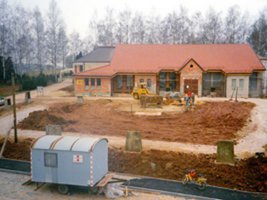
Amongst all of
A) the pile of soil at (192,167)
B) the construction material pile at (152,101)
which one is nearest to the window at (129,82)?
the construction material pile at (152,101)

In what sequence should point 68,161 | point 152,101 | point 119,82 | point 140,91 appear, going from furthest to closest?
point 119,82, point 140,91, point 152,101, point 68,161

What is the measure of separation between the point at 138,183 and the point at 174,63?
2916cm

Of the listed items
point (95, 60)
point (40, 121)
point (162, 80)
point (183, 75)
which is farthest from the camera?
point (95, 60)

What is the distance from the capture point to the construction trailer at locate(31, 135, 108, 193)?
12211 mm

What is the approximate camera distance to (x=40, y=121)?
23.6 meters

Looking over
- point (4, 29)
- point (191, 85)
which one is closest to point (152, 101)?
point (191, 85)

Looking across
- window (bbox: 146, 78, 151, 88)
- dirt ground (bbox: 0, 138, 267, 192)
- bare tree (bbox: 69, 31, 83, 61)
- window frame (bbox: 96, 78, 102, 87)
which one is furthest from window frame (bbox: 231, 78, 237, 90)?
bare tree (bbox: 69, 31, 83, 61)

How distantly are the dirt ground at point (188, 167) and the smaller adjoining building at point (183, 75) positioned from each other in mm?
23130

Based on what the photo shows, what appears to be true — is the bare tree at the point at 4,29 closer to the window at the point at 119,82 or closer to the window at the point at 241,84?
the window at the point at 119,82

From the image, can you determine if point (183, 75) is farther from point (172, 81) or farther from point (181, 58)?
point (181, 58)

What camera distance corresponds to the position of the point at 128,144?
17.1 m

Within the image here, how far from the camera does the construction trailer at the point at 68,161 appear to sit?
12211 millimetres

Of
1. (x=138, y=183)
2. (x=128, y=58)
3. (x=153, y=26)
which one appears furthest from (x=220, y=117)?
(x=153, y=26)

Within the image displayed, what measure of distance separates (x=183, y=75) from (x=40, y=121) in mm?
20662
